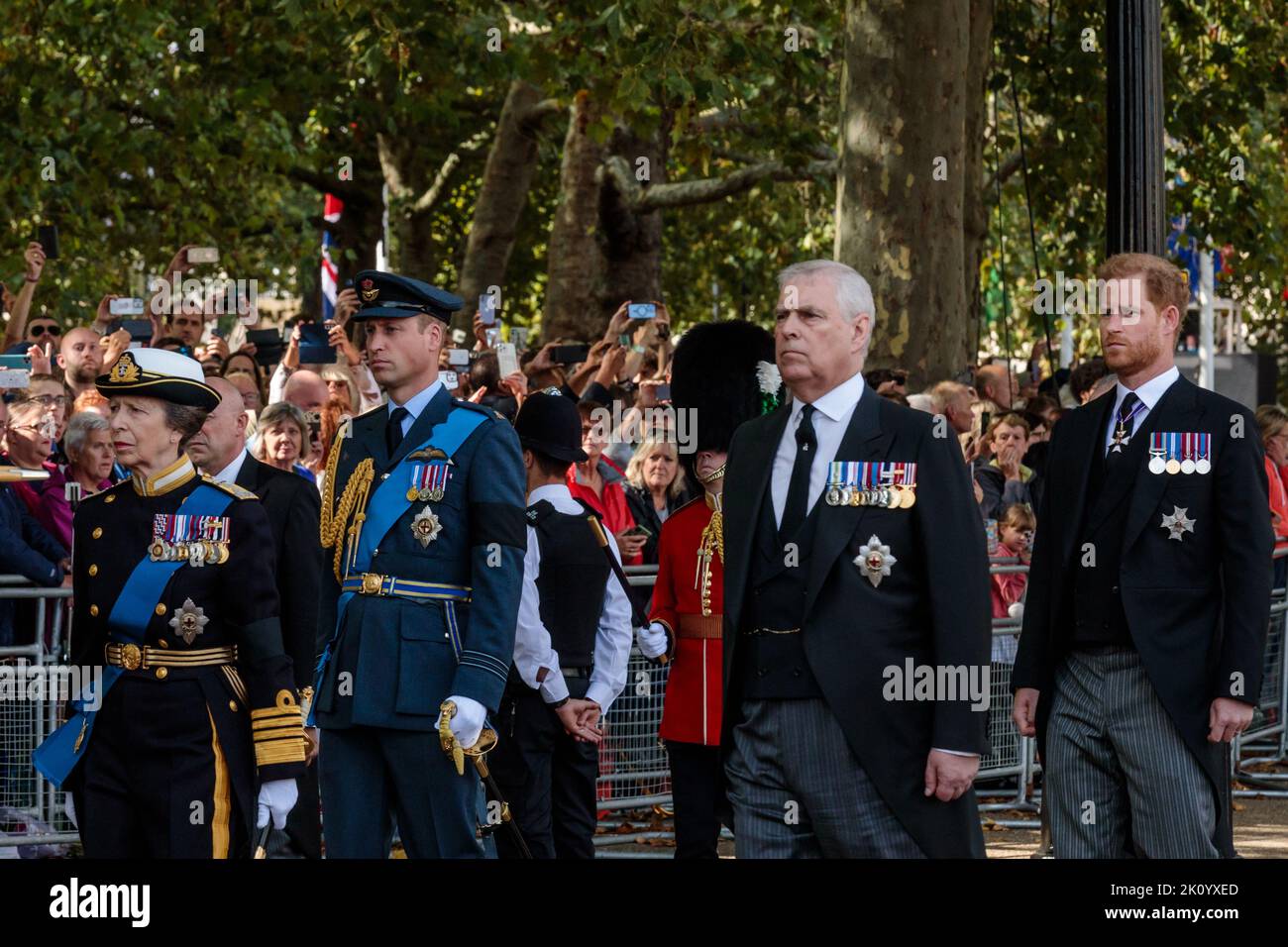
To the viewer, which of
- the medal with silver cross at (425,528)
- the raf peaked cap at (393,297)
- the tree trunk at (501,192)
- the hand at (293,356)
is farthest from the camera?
the tree trunk at (501,192)

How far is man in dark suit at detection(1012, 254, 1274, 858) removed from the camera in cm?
627

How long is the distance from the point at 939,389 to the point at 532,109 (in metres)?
12.0

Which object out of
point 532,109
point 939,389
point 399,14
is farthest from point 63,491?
point 532,109

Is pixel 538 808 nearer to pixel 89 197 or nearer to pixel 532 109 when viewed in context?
pixel 89 197

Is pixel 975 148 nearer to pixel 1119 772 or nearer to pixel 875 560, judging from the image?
pixel 1119 772

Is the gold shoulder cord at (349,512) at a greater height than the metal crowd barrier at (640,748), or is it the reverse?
the gold shoulder cord at (349,512)

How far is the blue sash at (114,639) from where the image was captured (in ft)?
20.0

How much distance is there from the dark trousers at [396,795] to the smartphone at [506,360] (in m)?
6.08

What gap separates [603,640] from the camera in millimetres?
8156

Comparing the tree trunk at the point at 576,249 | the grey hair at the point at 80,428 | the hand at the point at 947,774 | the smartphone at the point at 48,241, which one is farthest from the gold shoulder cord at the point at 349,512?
the tree trunk at the point at 576,249

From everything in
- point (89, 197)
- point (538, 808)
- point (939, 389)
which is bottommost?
point (538, 808)

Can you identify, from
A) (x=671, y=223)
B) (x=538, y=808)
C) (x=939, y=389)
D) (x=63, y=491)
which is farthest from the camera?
(x=671, y=223)

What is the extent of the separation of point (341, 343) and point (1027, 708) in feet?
21.5

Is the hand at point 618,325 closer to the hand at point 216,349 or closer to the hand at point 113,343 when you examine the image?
the hand at point 216,349
